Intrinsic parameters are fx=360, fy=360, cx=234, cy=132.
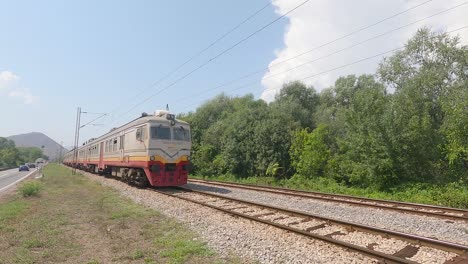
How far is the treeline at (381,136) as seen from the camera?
17.6m

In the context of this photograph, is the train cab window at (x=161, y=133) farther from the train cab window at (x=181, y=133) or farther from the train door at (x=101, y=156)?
the train door at (x=101, y=156)

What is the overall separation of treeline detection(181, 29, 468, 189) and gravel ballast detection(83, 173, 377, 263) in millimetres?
10524

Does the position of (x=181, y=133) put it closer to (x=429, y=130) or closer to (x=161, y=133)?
Result: (x=161, y=133)

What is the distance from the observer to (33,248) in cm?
748

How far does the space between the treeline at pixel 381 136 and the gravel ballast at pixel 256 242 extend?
1052cm

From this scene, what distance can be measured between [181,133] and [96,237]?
11104 mm

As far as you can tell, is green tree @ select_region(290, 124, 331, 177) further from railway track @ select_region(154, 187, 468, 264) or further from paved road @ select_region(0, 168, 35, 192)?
paved road @ select_region(0, 168, 35, 192)

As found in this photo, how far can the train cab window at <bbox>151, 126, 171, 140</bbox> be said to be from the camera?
18016 mm

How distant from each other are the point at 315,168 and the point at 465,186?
8399 mm

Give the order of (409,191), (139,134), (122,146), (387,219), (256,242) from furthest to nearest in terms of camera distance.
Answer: (122,146) < (139,134) < (409,191) < (387,219) < (256,242)

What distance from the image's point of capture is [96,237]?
332 inches

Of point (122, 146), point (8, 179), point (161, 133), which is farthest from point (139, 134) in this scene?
point (8, 179)

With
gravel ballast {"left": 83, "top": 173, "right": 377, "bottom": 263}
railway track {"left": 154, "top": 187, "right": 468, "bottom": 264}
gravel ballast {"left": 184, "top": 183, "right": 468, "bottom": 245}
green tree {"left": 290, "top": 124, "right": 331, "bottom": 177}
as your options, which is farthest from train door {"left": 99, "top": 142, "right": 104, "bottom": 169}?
railway track {"left": 154, "top": 187, "right": 468, "bottom": 264}

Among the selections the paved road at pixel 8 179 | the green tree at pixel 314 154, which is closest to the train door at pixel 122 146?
the paved road at pixel 8 179
